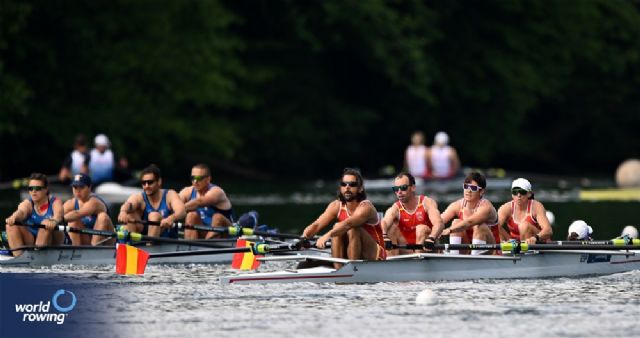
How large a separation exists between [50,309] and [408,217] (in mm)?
5882

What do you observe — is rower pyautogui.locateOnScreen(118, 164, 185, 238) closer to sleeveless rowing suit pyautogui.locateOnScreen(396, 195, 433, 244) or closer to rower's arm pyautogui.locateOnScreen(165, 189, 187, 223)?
rower's arm pyautogui.locateOnScreen(165, 189, 187, 223)

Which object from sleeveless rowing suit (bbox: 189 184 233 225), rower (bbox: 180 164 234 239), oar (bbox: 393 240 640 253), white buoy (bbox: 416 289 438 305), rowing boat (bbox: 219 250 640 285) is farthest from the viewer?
sleeveless rowing suit (bbox: 189 184 233 225)

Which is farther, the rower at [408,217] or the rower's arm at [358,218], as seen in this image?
the rower at [408,217]

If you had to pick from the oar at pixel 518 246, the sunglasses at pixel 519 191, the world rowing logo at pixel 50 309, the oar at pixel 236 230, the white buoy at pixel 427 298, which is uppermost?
the sunglasses at pixel 519 191

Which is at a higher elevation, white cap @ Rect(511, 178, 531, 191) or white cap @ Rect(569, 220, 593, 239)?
white cap @ Rect(511, 178, 531, 191)

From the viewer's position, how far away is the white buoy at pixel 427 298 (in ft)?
54.1

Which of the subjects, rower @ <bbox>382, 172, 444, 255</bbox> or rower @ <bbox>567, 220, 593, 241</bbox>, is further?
rower @ <bbox>567, 220, 593, 241</bbox>

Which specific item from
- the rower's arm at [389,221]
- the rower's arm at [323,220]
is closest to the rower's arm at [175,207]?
the rower's arm at [389,221]

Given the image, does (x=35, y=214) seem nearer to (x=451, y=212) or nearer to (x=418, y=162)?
(x=451, y=212)

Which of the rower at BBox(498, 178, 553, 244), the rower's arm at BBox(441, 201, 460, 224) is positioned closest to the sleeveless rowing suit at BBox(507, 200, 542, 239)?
the rower at BBox(498, 178, 553, 244)

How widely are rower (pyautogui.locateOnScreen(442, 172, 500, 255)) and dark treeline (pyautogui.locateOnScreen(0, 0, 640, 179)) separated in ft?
66.6

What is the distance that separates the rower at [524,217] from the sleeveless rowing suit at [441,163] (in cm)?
1966

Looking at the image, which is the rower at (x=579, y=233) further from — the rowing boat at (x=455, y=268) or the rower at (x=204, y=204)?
the rower at (x=204, y=204)

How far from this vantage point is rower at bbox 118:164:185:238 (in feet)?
70.7
